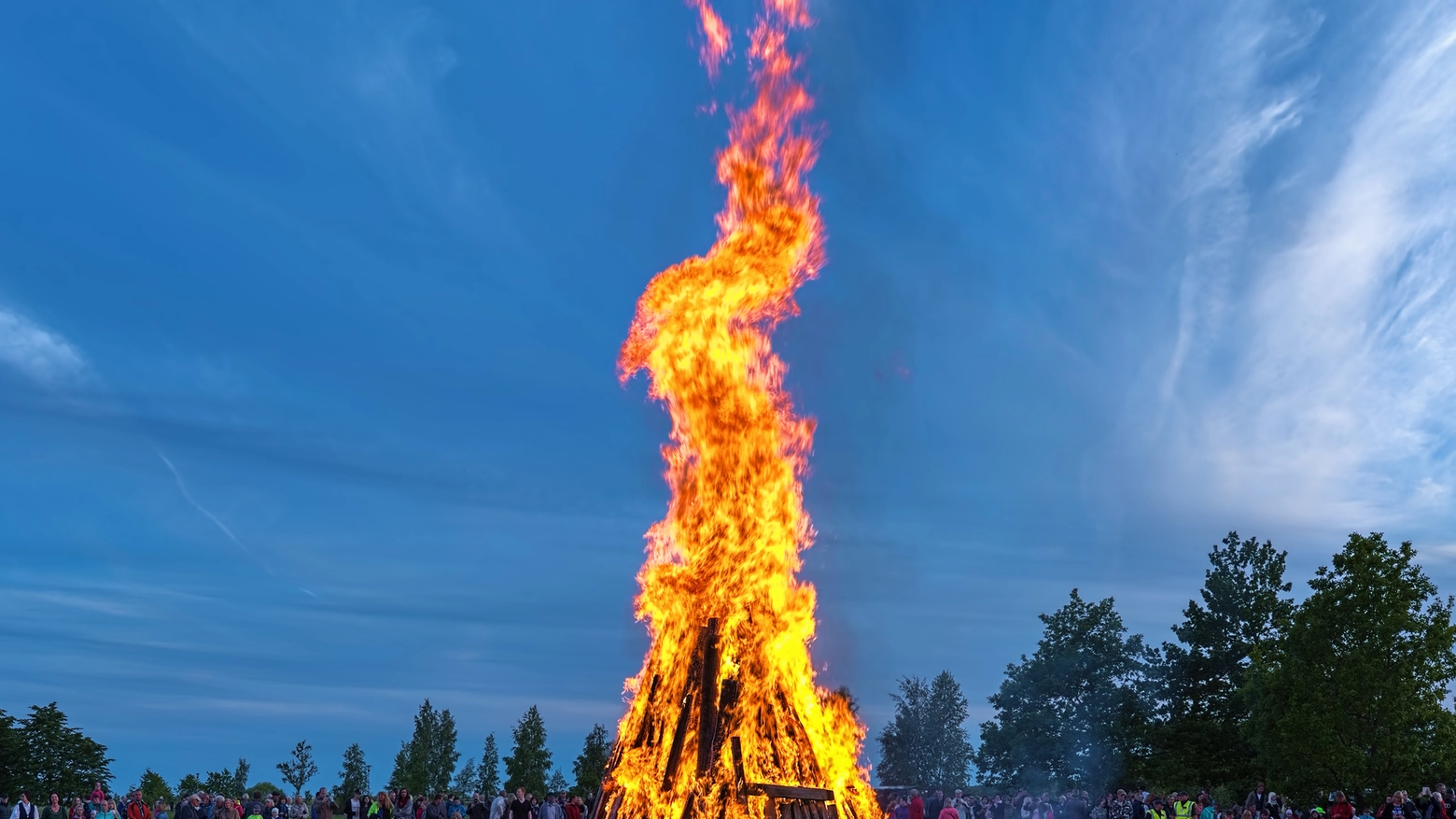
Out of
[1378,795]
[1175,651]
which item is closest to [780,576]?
[1378,795]

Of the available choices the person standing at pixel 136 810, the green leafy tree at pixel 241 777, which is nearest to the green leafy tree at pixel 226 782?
the green leafy tree at pixel 241 777

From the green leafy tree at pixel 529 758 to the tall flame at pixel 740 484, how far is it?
5078 centimetres

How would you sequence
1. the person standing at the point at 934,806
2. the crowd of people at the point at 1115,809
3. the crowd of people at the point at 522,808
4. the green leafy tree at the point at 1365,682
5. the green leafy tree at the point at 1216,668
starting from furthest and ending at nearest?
the green leafy tree at the point at 1216,668, the green leafy tree at the point at 1365,682, the person standing at the point at 934,806, the crowd of people at the point at 1115,809, the crowd of people at the point at 522,808

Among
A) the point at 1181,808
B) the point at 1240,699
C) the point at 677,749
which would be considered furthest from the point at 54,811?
the point at 1240,699

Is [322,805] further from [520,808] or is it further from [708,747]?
[708,747]

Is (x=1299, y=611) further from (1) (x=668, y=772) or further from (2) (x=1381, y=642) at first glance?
Answer: (1) (x=668, y=772)

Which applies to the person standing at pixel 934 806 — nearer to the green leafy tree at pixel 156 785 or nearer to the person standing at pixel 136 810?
the person standing at pixel 136 810

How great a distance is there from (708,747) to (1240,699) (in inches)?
1844

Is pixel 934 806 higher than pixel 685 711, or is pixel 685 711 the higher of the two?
pixel 685 711

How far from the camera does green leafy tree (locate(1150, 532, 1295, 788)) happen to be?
52.1 meters

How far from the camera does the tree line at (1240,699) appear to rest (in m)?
39.0

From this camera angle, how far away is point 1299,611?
142 feet

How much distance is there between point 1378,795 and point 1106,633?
2057 cm

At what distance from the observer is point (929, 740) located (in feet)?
241
